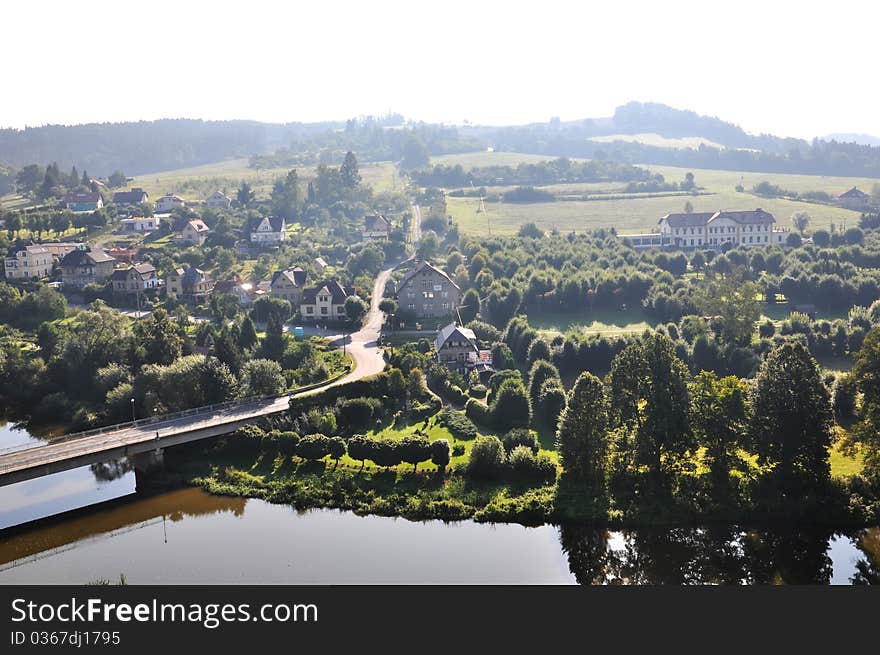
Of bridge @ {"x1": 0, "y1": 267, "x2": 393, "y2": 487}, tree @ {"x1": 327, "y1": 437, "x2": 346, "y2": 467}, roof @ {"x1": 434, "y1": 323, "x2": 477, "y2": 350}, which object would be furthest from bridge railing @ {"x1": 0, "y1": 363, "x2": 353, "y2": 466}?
roof @ {"x1": 434, "y1": 323, "x2": 477, "y2": 350}

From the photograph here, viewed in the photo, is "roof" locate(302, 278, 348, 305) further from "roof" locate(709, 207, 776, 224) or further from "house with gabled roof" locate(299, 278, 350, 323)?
"roof" locate(709, 207, 776, 224)

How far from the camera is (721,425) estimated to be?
31656mm

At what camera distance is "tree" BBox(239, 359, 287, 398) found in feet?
135

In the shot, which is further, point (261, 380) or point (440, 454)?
point (261, 380)

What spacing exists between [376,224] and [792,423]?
67.5m

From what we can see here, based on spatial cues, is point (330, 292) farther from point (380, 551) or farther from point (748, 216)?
point (748, 216)

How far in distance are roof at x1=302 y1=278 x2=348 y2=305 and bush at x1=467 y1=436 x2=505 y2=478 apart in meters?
28.8

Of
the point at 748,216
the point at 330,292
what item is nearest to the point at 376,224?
the point at 330,292

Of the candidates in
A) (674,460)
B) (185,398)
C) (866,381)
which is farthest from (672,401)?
(185,398)

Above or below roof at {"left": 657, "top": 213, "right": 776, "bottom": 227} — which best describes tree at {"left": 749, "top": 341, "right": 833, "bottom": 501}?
below

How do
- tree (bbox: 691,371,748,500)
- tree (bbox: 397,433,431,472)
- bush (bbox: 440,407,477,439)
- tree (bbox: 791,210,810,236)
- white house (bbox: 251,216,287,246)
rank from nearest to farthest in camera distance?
tree (bbox: 691,371,748,500) < tree (bbox: 397,433,431,472) < bush (bbox: 440,407,477,439) < white house (bbox: 251,216,287,246) < tree (bbox: 791,210,810,236)

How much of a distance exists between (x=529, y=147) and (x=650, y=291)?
125 metres

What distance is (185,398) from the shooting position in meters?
39.9

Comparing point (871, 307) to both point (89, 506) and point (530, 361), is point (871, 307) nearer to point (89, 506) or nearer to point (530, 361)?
point (530, 361)
